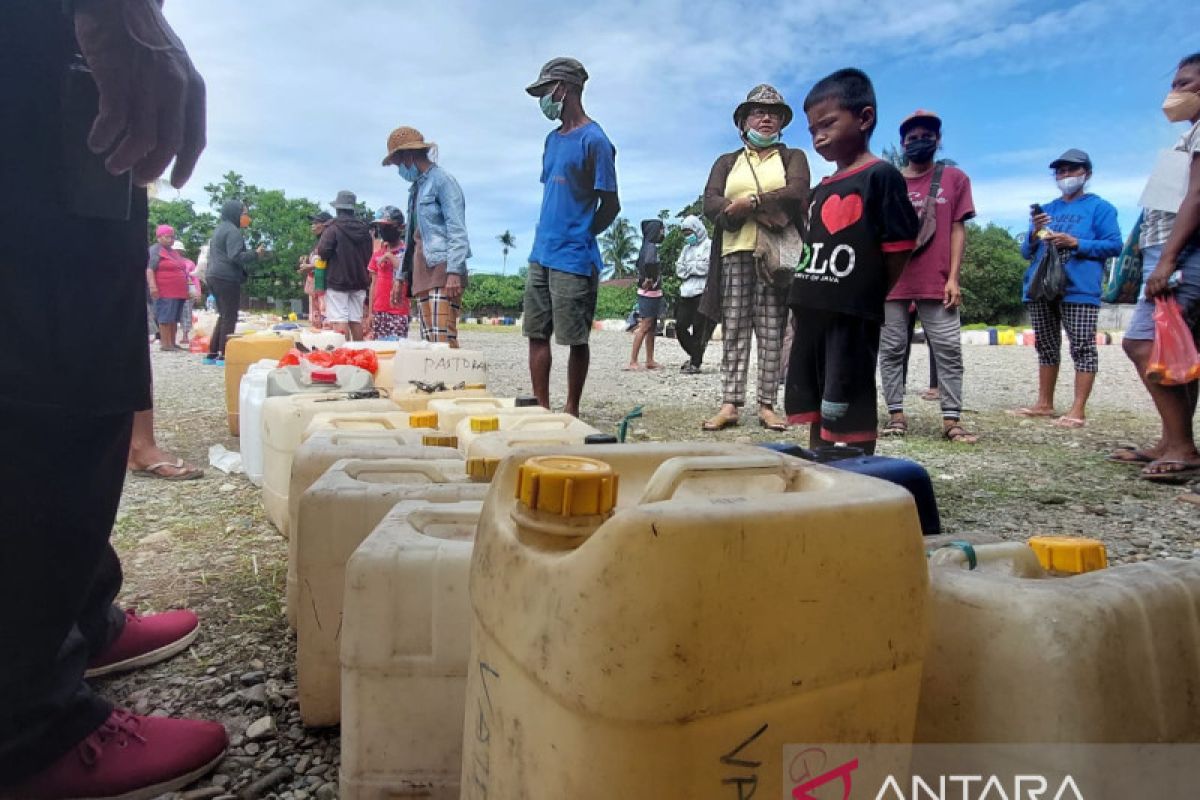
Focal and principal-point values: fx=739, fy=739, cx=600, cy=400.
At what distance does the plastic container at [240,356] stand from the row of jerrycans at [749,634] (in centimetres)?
420

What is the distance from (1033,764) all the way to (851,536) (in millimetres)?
384

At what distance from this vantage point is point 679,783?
0.67 metres

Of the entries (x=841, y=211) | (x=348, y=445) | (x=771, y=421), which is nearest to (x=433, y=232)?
(x=771, y=421)

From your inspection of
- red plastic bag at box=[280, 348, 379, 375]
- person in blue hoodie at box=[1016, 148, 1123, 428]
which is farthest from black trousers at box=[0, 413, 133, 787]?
person in blue hoodie at box=[1016, 148, 1123, 428]

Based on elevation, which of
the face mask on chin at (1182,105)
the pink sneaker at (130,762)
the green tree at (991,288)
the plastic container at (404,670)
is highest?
the green tree at (991,288)

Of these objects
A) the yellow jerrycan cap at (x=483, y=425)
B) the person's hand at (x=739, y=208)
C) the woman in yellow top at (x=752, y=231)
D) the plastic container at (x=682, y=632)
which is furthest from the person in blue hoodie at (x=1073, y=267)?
the plastic container at (x=682, y=632)

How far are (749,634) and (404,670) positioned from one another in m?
0.62

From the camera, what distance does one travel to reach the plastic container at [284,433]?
2594 millimetres

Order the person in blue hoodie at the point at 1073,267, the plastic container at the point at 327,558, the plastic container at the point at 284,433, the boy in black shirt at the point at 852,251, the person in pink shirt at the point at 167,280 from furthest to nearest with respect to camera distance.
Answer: the person in pink shirt at the point at 167,280
the person in blue hoodie at the point at 1073,267
the boy in black shirt at the point at 852,251
the plastic container at the point at 284,433
the plastic container at the point at 327,558

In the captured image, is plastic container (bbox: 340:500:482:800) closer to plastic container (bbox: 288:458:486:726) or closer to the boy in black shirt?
plastic container (bbox: 288:458:486:726)

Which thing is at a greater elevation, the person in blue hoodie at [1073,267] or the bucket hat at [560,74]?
the bucket hat at [560,74]

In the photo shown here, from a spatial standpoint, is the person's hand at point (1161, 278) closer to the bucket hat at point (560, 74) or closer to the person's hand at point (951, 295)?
the person's hand at point (951, 295)

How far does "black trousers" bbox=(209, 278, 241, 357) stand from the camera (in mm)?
8523

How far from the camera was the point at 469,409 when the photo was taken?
9.03ft
